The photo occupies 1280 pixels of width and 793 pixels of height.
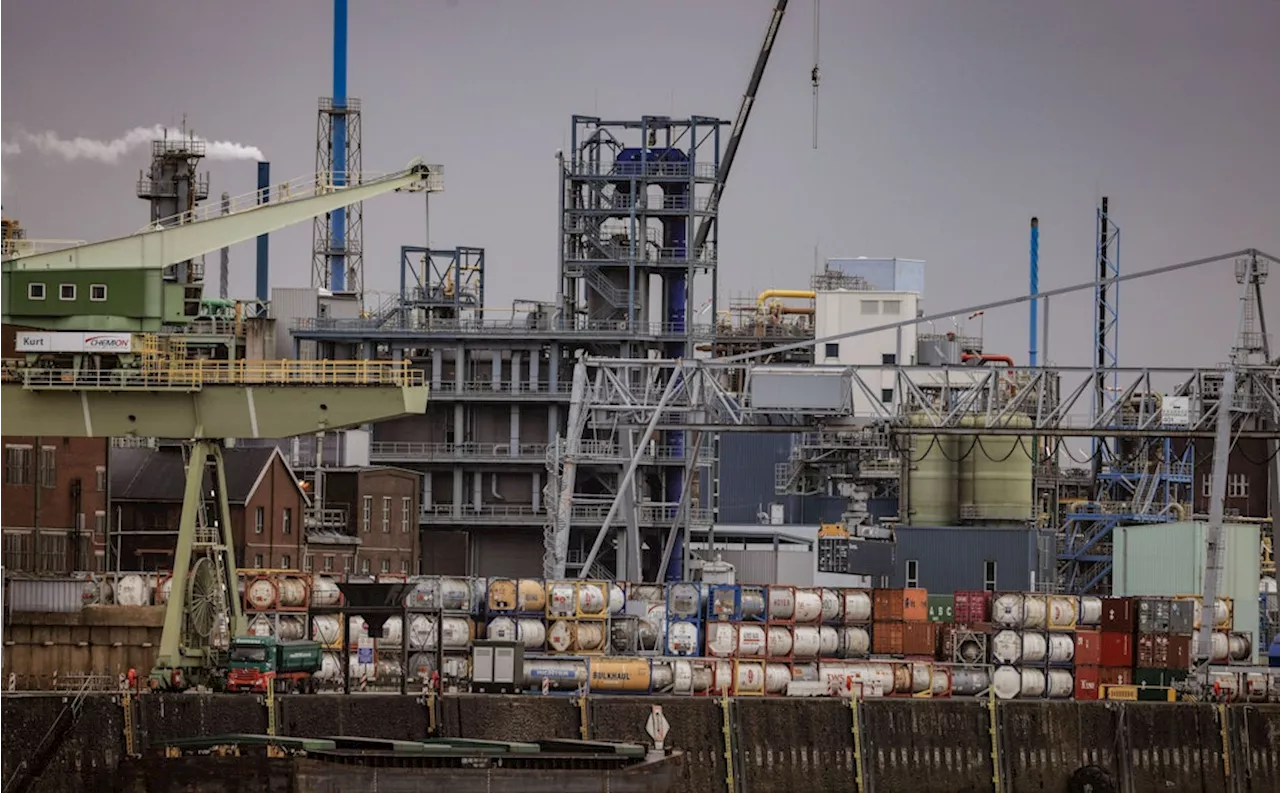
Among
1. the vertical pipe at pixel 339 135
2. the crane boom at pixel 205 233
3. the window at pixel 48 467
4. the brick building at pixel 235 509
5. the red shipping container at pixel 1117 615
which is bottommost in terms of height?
the red shipping container at pixel 1117 615

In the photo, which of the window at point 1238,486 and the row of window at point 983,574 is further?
the window at point 1238,486

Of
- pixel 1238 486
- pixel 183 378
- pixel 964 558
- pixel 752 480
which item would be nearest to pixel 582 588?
pixel 183 378

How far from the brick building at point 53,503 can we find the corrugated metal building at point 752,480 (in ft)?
154

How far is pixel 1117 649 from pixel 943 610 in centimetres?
630

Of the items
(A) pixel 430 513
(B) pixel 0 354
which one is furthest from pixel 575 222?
(B) pixel 0 354

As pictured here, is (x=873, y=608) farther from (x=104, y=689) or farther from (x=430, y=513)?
(x=430, y=513)

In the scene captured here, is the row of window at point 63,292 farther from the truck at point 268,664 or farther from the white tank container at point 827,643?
the white tank container at point 827,643

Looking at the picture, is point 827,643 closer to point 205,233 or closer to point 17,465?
point 205,233

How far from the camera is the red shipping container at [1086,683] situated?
8544 cm

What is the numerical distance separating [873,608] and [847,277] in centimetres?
5994

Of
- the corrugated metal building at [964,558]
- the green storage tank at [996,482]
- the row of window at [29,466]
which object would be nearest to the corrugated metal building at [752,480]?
the green storage tank at [996,482]

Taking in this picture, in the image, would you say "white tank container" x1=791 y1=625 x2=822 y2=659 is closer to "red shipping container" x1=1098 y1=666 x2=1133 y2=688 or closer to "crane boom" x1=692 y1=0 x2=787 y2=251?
"red shipping container" x1=1098 y1=666 x2=1133 y2=688

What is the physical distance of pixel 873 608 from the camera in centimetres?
8475

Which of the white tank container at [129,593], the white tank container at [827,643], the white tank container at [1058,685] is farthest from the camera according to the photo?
the white tank container at [1058,685]
